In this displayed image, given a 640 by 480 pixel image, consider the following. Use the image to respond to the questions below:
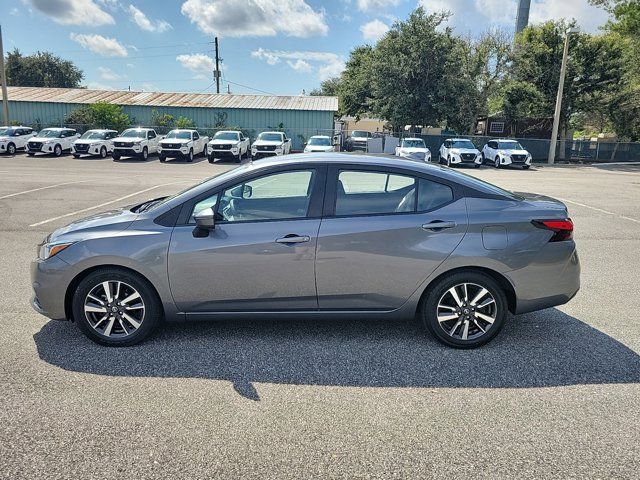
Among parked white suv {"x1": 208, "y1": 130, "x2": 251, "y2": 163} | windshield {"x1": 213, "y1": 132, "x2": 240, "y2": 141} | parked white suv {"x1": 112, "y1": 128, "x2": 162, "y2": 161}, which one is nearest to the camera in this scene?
parked white suv {"x1": 112, "y1": 128, "x2": 162, "y2": 161}

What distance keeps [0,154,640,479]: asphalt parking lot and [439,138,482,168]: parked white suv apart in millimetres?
23279

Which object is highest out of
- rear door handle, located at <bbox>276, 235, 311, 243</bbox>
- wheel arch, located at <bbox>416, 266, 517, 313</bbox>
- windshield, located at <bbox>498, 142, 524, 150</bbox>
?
windshield, located at <bbox>498, 142, 524, 150</bbox>

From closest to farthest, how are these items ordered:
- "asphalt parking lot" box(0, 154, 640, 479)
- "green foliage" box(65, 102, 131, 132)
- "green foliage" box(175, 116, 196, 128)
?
"asphalt parking lot" box(0, 154, 640, 479) < "green foliage" box(65, 102, 131, 132) < "green foliage" box(175, 116, 196, 128)

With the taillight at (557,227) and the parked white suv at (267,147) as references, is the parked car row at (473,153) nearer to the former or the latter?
the parked white suv at (267,147)

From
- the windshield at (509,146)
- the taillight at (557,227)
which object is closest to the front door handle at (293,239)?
the taillight at (557,227)

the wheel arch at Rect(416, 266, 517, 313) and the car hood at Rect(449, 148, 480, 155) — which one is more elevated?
the car hood at Rect(449, 148, 480, 155)

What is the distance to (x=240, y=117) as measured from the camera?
3859 cm

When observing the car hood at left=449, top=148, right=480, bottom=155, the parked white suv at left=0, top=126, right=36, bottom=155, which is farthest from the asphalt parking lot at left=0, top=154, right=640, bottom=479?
the parked white suv at left=0, top=126, right=36, bottom=155

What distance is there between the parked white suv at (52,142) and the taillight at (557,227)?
29.9m

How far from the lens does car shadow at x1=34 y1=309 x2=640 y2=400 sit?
374 centimetres

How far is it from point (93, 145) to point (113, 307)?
87.5ft

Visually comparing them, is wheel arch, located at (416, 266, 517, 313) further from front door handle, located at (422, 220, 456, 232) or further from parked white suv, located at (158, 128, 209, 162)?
parked white suv, located at (158, 128, 209, 162)

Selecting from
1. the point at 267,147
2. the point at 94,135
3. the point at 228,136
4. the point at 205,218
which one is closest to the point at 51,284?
the point at 205,218

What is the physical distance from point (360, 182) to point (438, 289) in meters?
1.10
